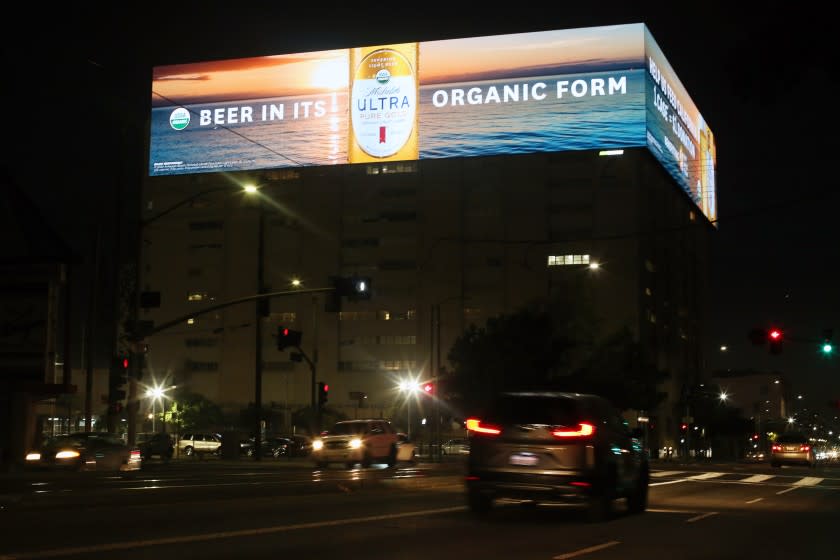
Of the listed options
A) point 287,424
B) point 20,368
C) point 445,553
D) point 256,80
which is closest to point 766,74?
point 445,553

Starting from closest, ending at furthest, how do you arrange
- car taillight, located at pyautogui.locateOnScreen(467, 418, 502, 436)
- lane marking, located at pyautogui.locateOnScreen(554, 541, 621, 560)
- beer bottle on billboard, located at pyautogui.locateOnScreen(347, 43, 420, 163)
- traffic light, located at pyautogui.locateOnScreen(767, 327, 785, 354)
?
lane marking, located at pyautogui.locateOnScreen(554, 541, 621, 560)
car taillight, located at pyautogui.locateOnScreen(467, 418, 502, 436)
traffic light, located at pyautogui.locateOnScreen(767, 327, 785, 354)
beer bottle on billboard, located at pyautogui.locateOnScreen(347, 43, 420, 163)

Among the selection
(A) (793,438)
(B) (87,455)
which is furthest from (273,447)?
(B) (87,455)

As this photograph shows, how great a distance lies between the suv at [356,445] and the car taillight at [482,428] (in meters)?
20.1

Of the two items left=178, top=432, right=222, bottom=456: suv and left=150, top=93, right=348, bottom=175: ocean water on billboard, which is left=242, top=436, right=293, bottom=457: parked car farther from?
left=150, top=93, right=348, bottom=175: ocean water on billboard

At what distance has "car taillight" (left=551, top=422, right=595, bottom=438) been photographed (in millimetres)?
14023

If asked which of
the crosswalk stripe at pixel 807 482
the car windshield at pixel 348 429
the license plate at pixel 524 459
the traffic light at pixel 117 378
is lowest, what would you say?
the crosswalk stripe at pixel 807 482

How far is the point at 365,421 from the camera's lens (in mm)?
35375

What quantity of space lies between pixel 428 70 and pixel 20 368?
3987cm

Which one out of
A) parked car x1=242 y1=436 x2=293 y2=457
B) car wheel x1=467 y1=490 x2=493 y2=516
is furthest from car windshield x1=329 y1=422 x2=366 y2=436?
parked car x1=242 y1=436 x2=293 y2=457

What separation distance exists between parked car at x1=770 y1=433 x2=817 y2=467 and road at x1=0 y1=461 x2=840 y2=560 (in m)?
26.9

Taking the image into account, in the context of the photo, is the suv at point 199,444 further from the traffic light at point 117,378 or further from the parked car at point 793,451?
the parked car at point 793,451

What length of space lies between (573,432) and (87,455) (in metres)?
21.1

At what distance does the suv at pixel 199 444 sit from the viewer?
197ft

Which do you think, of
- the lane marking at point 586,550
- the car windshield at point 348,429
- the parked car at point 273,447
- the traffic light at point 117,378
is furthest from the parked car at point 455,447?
the lane marking at point 586,550
